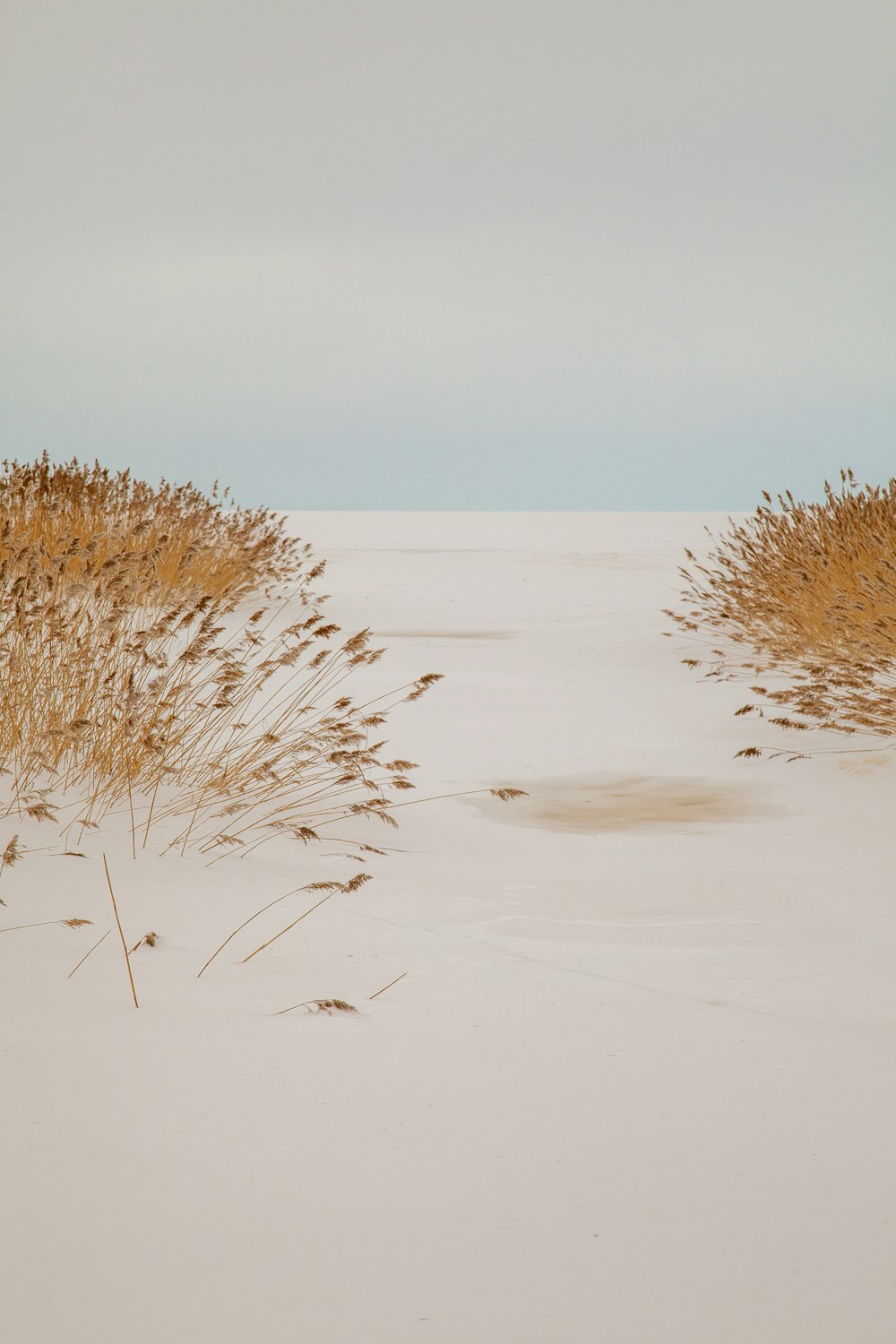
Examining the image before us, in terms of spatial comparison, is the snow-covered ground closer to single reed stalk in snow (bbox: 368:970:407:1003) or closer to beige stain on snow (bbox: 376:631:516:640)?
single reed stalk in snow (bbox: 368:970:407:1003)

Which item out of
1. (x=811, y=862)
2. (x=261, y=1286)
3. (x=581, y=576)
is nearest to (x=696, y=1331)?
(x=261, y=1286)

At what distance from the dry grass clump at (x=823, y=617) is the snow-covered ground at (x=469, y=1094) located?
1231mm

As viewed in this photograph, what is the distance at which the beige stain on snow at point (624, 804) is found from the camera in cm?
378

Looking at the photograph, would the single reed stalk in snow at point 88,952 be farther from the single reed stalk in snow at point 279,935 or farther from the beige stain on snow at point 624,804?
the beige stain on snow at point 624,804

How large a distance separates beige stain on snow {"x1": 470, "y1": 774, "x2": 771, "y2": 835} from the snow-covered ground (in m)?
0.10

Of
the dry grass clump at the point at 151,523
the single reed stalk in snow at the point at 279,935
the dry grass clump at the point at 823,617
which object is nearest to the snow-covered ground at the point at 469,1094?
the single reed stalk in snow at the point at 279,935

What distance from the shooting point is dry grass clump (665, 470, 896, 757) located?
4.73 metres

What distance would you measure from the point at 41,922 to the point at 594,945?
1.13 meters

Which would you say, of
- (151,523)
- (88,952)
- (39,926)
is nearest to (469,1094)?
(88,952)

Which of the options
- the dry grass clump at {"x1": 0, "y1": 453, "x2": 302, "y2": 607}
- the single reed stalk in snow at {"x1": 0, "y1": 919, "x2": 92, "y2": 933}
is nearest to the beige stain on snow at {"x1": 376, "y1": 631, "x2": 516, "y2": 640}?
the dry grass clump at {"x1": 0, "y1": 453, "x2": 302, "y2": 607}

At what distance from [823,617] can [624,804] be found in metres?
2.41

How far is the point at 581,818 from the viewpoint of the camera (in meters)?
3.84

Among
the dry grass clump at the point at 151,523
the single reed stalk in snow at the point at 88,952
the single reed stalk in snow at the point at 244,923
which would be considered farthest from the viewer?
the dry grass clump at the point at 151,523

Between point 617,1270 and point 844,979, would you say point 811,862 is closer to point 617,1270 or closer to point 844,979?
point 844,979
